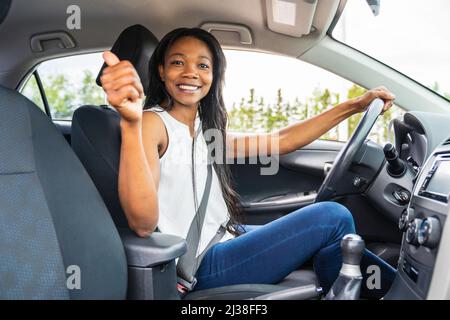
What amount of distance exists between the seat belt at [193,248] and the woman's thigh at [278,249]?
1.5 inches

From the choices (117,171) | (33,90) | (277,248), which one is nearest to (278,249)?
(277,248)

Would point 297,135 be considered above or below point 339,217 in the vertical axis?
above

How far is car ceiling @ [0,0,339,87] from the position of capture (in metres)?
1.80

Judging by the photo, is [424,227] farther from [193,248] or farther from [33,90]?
[33,90]

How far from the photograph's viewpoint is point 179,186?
1.37m

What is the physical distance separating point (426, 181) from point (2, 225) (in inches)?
39.0

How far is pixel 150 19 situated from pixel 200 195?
33.5 inches

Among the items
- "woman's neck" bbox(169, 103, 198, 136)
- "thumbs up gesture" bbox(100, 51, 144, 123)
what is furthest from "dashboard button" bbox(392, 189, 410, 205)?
"thumbs up gesture" bbox(100, 51, 144, 123)

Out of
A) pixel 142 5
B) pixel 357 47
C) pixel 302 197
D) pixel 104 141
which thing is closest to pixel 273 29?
pixel 357 47

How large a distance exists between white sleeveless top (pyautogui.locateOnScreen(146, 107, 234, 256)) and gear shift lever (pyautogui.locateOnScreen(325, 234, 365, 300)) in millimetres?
375

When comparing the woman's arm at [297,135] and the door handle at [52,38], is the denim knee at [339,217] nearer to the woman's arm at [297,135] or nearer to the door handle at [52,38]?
the woman's arm at [297,135]

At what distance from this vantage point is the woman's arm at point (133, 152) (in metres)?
0.95

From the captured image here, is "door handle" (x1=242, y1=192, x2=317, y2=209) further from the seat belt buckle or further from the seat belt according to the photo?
the seat belt buckle
